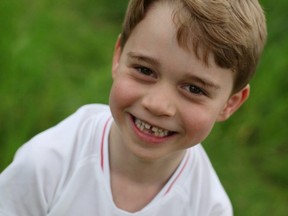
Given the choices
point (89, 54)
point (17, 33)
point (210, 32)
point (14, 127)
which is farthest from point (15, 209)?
point (89, 54)

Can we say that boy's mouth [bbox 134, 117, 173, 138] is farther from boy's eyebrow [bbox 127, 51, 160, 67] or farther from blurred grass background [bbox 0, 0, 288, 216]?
blurred grass background [bbox 0, 0, 288, 216]

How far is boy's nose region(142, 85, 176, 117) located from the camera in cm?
143

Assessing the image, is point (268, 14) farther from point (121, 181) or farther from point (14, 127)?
point (121, 181)

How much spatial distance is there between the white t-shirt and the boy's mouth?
183 millimetres

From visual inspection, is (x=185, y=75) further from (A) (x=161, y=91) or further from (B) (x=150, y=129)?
(B) (x=150, y=129)

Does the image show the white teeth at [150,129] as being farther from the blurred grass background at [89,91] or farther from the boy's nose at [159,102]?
the blurred grass background at [89,91]

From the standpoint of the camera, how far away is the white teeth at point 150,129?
151 centimetres

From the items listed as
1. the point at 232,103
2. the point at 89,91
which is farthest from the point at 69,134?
the point at 89,91

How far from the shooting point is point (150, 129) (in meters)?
1.52

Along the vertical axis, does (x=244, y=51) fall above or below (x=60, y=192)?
above

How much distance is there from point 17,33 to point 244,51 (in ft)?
4.60

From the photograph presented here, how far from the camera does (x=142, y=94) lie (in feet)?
4.78

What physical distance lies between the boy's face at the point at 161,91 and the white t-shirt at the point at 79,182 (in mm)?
132

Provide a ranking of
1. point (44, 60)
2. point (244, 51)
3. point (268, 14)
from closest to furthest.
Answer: point (244, 51) < point (44, 60) < point (268, 14)
